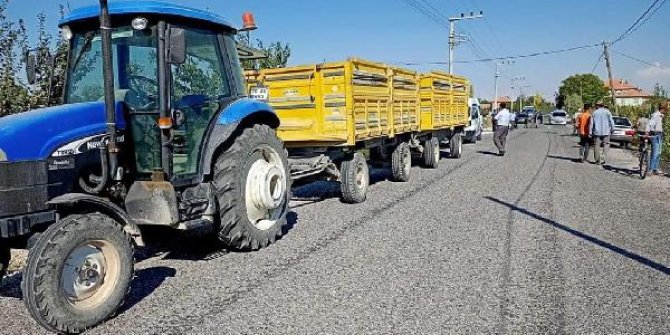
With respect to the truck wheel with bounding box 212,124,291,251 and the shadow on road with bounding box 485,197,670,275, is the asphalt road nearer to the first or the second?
the shadow on road with bounding box 485,197,670,275

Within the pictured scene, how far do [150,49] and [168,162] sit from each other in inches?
42.1

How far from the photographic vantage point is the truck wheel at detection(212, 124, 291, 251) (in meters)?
5.16

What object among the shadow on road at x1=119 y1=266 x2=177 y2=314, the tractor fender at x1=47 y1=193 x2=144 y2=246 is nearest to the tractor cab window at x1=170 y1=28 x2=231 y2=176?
the tractor fender at x1=47 y1=193 x2=144 y2=246

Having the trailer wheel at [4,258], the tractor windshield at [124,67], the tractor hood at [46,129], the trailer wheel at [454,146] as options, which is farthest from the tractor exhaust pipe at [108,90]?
the trailer wheel at [454,146]

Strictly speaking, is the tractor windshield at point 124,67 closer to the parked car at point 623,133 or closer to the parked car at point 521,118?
the parked car at point 623,133

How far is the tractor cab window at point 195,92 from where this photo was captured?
4.86 m

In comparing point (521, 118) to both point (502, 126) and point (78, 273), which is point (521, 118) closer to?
point (502, 126)

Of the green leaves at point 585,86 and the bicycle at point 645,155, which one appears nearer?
the bicycle at point 645,155

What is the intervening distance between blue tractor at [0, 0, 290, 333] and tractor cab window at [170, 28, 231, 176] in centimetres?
1

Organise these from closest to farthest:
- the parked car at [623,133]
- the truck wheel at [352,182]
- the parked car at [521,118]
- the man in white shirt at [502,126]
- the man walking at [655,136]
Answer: the truck wheel at [352,182] → the man walking at [655,136] → the man in white shirt at [502,126] → the parked car at [623,133] → the parked car at [521,118]

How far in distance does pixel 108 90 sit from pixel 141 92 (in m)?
0.74

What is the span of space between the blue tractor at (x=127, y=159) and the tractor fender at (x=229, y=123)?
0.05 feet

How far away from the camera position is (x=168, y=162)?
15.0ft

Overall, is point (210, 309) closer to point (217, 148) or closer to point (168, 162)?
point (168, 162)
